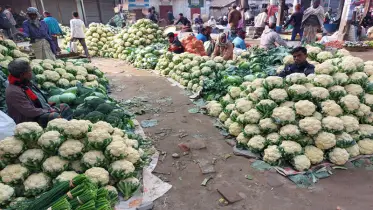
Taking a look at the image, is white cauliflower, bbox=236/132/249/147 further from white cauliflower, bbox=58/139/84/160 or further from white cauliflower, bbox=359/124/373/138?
white cauliflower, bbox=58/139/84/160

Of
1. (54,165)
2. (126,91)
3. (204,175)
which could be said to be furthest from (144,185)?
(126,91)

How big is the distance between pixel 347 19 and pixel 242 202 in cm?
1128

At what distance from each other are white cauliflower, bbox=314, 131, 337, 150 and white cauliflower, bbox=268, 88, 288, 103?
644 mm

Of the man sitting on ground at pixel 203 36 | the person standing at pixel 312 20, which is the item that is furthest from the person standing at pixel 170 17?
the person standing at pixel 312 20

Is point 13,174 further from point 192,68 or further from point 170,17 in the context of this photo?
point 170,17

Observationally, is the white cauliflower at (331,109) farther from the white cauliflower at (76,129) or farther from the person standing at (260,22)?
the person standing at (260,22)

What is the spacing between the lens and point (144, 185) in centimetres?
287

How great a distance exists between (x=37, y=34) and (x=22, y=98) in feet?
15.3

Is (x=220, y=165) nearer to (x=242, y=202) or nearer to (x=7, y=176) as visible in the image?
(x=242, y=202)

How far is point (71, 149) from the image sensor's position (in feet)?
7.93

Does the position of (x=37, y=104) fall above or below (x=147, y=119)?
above

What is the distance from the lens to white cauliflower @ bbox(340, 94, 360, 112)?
329cm

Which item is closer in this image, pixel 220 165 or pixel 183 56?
pixel 220 165

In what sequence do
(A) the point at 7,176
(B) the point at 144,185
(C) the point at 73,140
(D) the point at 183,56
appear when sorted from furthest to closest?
(D) the point at 183,56 → (B) the point at 144,185 → (C) the point at 73,140 → (A) the point at 7,176
